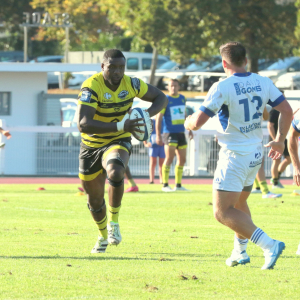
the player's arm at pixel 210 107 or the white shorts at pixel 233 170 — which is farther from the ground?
the player's arm at pixel 210 107

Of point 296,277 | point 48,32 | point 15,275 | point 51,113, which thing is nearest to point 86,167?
point 15,275

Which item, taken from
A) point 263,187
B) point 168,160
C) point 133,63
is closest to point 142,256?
point 263,187

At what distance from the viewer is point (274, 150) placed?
20.7 ft

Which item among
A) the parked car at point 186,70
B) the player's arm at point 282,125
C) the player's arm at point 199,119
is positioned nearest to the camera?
the player's arm at point 199,119

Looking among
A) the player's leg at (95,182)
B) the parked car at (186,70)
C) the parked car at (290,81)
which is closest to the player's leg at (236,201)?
the player's leg at (95,182)

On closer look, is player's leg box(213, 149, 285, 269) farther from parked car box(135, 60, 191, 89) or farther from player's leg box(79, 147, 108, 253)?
parked car box(135, 60, 191, 89)

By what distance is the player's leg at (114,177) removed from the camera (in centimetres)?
693

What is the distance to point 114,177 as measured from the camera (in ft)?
22.7

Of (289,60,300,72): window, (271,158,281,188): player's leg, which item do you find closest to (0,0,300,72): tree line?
(289,60,300,72): window

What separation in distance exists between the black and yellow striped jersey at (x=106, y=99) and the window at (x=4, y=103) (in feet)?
49.3

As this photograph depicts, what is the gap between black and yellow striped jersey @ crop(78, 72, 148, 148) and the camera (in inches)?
277

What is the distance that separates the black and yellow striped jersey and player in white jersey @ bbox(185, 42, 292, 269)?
1320mm

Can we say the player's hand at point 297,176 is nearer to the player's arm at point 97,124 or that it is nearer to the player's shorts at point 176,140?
the player's arm at point 97,124

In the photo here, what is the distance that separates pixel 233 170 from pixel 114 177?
1.38m
